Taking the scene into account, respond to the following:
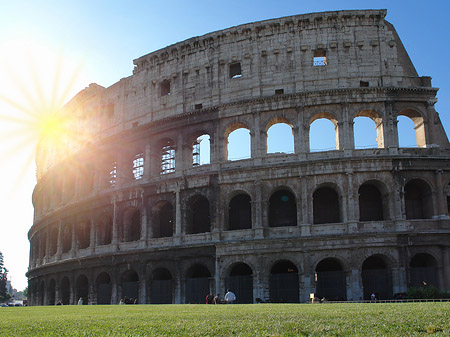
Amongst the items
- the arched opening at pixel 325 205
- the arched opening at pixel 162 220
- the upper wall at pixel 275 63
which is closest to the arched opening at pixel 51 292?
the arched opening at pixel 162 220

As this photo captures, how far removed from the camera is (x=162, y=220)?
109 ft

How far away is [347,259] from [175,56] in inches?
701

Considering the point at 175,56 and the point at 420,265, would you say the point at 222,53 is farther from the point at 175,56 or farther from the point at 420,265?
the point at 420,265

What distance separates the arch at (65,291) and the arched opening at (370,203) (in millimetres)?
23090

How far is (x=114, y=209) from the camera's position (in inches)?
1337

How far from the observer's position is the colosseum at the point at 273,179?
88.7 feet

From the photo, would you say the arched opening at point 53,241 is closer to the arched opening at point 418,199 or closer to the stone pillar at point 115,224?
the stone pillar at point 115,224

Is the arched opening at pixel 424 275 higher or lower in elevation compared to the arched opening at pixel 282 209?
lower

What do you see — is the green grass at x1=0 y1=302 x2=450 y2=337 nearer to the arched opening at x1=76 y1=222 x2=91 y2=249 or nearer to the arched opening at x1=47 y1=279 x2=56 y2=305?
the arched opening at x1=76 y1=222 x2=91 y2=249

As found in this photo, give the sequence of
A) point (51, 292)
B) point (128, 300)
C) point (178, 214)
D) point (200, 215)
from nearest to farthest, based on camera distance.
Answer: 1. point (128, 300)
2. point (178, 214)
3. point (200, 215)
4. point (51, 292)

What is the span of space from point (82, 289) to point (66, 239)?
5333 millimetres

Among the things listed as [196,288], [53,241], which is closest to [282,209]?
[196,288]

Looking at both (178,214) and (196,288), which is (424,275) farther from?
(178,214)

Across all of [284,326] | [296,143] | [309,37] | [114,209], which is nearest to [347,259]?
[296,143]
